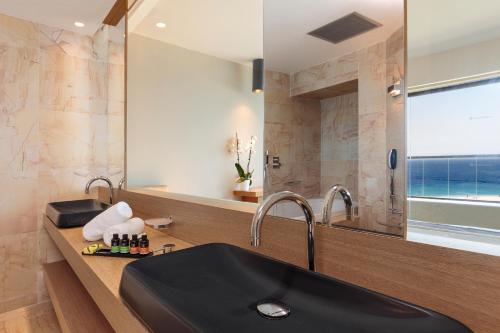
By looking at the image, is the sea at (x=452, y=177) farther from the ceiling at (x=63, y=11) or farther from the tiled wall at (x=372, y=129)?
the ceiling at (x=63, y=11)

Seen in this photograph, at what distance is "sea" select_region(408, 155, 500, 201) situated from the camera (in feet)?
2.60

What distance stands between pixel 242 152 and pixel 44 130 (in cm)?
189

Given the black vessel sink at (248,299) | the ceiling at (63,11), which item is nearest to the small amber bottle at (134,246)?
the black vessel sink at (248,299)

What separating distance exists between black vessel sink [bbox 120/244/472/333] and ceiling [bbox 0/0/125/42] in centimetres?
222

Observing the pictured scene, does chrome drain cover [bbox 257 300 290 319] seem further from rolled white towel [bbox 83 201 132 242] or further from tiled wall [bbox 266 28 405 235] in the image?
rolled white towel [bbox 83 201 132 242]

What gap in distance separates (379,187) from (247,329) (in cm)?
55

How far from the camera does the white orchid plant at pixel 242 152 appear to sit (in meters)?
1.59

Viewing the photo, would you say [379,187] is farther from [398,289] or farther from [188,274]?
[188,274]

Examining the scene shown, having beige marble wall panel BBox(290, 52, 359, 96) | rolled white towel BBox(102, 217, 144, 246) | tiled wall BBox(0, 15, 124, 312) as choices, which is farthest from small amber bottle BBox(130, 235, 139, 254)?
tiled wall BBox(0, 15, 124, 312)

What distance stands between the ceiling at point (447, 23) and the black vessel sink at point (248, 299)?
672mm

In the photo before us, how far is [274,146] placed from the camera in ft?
4.41

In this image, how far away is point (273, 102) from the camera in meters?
1.35

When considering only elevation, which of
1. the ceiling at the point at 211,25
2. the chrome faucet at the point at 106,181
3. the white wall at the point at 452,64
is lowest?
the chrome faucet at the point at 106,181

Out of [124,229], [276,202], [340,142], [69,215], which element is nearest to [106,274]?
[124,229]
